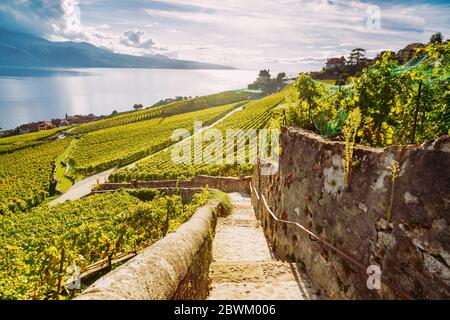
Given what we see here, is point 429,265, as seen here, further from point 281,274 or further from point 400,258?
point 281,274

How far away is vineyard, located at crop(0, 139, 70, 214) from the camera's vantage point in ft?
129

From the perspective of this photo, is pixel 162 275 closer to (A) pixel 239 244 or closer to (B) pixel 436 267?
(B) pixel 436 267

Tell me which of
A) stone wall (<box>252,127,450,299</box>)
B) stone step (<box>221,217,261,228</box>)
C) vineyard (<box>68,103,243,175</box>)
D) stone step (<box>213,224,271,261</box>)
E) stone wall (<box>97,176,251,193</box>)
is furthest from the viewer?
vineyard (<box>68,103,243,175</box>)

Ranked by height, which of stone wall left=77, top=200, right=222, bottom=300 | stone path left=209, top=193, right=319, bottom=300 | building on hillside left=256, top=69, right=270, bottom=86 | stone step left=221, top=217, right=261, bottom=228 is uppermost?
building on hillside left=256, top=69, right=270, bottom=86

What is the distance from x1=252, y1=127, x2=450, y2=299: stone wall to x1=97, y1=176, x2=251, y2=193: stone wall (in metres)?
15.5

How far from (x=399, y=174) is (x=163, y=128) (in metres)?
75.4

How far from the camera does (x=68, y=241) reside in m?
9.45

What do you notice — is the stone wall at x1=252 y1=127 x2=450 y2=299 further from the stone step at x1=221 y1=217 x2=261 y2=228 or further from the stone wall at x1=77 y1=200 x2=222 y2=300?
the stone step at x1=221 y1=217 x2=261 y2=228

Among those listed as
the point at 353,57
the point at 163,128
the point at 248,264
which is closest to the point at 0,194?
the point at 163,128

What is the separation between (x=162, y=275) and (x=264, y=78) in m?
151

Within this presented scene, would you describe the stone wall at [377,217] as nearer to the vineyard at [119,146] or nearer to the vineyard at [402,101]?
the vineyard at [402,101]

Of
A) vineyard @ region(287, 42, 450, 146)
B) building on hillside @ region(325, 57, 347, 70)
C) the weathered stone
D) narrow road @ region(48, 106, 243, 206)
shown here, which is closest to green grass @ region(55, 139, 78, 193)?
narrow road @ region(48, 106, 243, 206)

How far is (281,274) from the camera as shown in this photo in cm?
553
